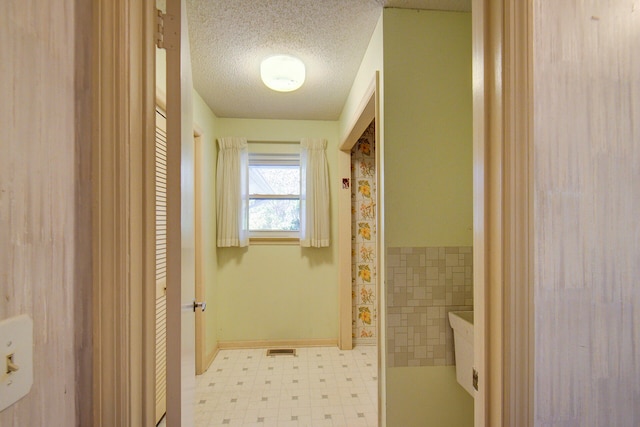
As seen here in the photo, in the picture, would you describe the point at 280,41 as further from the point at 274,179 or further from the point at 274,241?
the point at 274,241

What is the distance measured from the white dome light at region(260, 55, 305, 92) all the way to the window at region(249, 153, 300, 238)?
50.6 inches

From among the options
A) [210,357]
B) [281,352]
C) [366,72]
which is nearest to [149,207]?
[366,72]

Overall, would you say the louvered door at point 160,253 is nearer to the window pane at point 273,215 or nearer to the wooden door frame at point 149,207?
the wooden door frame at point 149,207

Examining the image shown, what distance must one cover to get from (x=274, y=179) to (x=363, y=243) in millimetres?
1205

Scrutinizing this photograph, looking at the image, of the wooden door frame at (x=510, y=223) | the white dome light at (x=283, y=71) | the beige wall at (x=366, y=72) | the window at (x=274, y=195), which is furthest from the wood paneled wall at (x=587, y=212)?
the window at (x=274, y=195)

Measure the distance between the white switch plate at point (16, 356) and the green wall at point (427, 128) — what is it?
4.33ft

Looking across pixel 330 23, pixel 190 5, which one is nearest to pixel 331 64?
pixel 330 23

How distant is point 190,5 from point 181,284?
4.70ft

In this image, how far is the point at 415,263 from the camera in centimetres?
151

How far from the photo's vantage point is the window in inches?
128

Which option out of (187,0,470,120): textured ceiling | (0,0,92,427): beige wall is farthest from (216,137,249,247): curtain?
(0,0,92,427): beige wall

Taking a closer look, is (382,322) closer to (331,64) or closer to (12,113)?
(12,113)

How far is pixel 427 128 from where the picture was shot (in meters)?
1.53

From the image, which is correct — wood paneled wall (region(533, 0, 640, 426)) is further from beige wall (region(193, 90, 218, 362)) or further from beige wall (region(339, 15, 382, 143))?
beige wall (region(193, 90, 218, 362))
